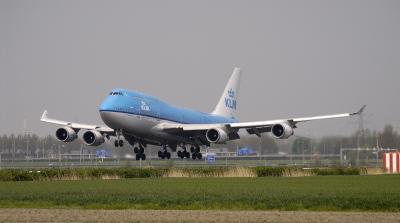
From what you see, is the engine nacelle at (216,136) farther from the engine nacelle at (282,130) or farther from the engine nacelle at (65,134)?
the engine nacelle at (65,134)

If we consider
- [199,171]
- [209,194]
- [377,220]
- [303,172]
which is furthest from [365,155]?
[377,220]

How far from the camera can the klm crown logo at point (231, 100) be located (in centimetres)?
9881

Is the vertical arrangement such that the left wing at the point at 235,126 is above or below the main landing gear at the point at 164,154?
above

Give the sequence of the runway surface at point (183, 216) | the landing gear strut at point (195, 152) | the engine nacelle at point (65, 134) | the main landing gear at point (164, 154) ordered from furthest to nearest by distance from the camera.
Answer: the engine nacelle at point (65, 134) → the landing gear strut at point (195, 152) → the main landing gear at point (164, 154) → the runway surface at point (183, 216)

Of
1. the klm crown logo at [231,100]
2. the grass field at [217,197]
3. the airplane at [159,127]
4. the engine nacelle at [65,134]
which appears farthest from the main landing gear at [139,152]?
the grass field at [217,197]

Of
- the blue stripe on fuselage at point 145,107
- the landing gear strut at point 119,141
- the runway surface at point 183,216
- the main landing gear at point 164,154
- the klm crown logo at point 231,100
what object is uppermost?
the klm crown logo at point 231,100

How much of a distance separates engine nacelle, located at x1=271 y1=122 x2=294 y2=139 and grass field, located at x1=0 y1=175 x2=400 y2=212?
31517 millimetres

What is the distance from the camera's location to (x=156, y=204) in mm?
35188

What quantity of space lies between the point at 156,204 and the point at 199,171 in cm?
2987

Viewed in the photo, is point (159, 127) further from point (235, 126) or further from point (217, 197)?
point (217, 197)

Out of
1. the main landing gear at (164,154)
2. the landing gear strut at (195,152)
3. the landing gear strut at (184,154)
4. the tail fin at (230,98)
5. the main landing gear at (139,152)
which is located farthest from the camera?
the tail fin at (230,98)

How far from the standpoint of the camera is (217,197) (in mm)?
38250

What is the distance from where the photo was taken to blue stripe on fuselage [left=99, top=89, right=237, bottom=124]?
76.1m

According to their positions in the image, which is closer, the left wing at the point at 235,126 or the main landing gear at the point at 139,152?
the left wing at the point at 235,126
